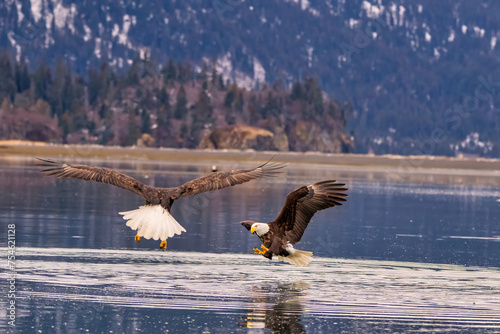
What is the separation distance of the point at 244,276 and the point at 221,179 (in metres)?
2.15

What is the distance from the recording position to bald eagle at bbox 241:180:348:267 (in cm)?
2291

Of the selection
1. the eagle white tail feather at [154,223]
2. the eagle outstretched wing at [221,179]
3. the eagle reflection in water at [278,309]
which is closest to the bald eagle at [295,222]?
Result: the eagle reflection in water at [278,309]

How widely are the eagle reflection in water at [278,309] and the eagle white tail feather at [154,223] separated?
6.57 ft

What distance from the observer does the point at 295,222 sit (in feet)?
76.7

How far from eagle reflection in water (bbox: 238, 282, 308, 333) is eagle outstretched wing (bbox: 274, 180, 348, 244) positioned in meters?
1.07

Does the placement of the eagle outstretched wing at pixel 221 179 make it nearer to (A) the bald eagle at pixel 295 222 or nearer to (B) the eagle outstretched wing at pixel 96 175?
(B) the eagle outstretched wing at pixel 96 175

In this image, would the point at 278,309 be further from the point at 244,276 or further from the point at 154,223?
the point at 244,276

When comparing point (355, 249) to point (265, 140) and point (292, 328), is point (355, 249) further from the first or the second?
point (265, 140)

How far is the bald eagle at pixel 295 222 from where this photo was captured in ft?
75.2

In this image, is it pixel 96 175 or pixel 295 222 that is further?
pixel 96 175

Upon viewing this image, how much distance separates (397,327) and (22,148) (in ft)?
430

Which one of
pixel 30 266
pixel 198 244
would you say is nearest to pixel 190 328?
pixel 30 266

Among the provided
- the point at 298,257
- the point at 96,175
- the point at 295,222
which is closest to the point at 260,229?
the point at 295,222

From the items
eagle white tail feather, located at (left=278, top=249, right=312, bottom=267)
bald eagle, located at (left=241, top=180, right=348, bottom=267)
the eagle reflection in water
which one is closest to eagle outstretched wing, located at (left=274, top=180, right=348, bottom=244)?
bald eagle, located at (left=241, top=180, right=348, bottom=267)
